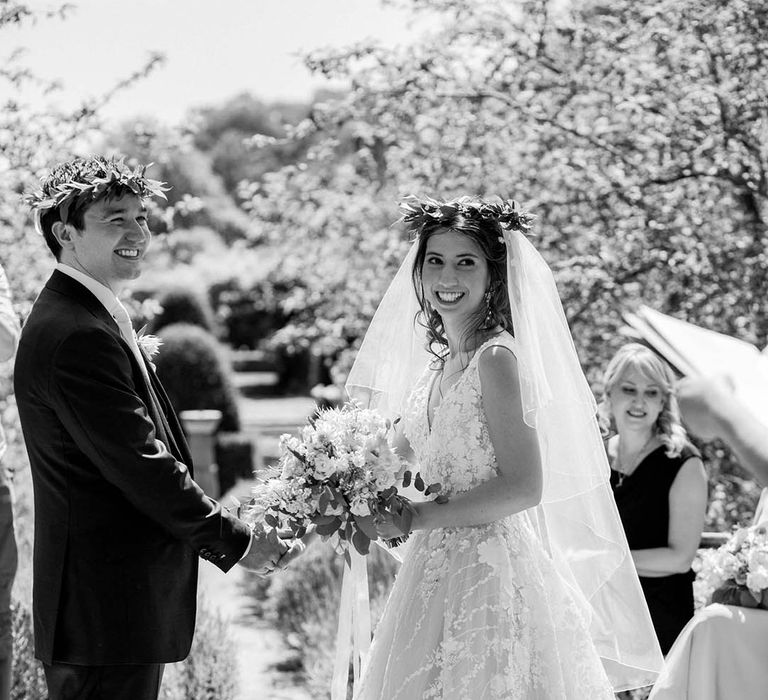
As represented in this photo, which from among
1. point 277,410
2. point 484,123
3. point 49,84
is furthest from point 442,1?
point 277,410

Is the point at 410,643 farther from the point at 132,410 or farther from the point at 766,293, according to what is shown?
the point at 766,293

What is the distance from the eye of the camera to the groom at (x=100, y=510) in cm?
275

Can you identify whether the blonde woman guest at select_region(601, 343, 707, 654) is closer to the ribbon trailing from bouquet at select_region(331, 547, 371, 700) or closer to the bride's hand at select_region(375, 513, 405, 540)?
the ribbon trailing from bouquet at select_region(331, 547, 371, 700)

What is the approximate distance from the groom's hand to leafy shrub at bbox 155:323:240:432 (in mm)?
10131

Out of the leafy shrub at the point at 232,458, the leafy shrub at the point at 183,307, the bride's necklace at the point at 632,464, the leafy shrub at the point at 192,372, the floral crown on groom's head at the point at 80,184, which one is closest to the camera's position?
the floral crown on groom's head at the point at 80,184

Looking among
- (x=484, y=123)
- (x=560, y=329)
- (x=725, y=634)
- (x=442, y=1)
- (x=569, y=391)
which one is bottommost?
(x=725, y=634)

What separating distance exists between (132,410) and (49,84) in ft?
12.7

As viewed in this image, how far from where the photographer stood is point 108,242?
3.01m

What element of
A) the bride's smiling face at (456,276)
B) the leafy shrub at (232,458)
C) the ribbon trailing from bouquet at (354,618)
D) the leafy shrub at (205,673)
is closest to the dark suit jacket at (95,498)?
the ribbon trailing from bouquet at (354,618)

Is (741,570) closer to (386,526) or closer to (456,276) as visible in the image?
(386,526)

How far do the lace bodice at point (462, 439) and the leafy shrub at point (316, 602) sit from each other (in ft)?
7.48

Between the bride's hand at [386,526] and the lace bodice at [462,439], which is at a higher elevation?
the lace bodice at [462,439]

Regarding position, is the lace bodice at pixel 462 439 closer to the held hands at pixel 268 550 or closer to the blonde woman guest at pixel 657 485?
the held hands at pixel 268 550

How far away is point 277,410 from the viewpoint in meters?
24.0
